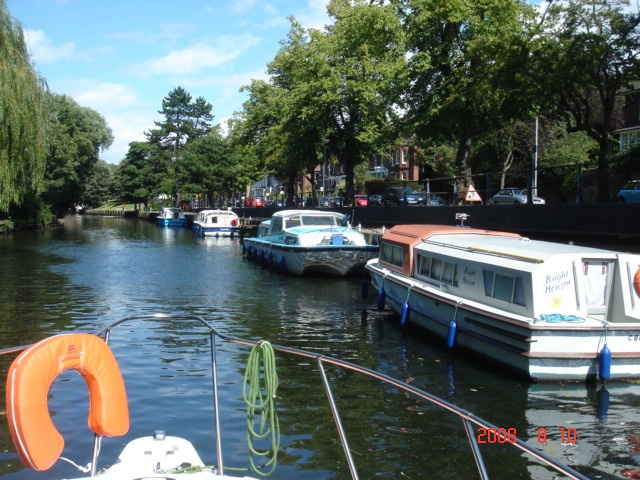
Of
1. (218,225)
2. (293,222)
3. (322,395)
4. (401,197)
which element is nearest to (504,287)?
(322,395)

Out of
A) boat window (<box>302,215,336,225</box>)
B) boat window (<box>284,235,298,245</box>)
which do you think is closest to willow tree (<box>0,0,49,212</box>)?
boat window (<box>284,235,298,245</box>)

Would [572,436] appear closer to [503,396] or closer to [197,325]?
[503,396]

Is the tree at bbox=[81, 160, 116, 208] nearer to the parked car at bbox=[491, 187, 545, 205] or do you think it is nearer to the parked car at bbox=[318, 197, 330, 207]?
the parked car at bbox=[318, 197, 330, 207]

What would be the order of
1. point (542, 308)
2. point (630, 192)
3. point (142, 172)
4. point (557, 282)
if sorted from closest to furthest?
point (542, 308) → point (557, 282) → point (630, 192) → point (142, 172)

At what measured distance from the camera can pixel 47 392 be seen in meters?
5.18

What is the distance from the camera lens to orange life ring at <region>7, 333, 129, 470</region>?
470 cm

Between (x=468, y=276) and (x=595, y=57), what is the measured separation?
1378 centimetres

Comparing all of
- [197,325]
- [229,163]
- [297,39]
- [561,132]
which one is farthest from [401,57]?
[229,163]

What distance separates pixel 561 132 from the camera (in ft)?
180

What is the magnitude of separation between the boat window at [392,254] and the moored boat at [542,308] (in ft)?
9.61

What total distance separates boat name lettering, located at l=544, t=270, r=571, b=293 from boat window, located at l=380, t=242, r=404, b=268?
652 centimetres

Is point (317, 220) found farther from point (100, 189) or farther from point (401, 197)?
point (100, 189)

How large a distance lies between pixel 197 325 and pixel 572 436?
10183 mm

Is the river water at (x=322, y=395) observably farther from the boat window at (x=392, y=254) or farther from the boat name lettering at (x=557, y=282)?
the boat name lettering at (x=557, y=282)
